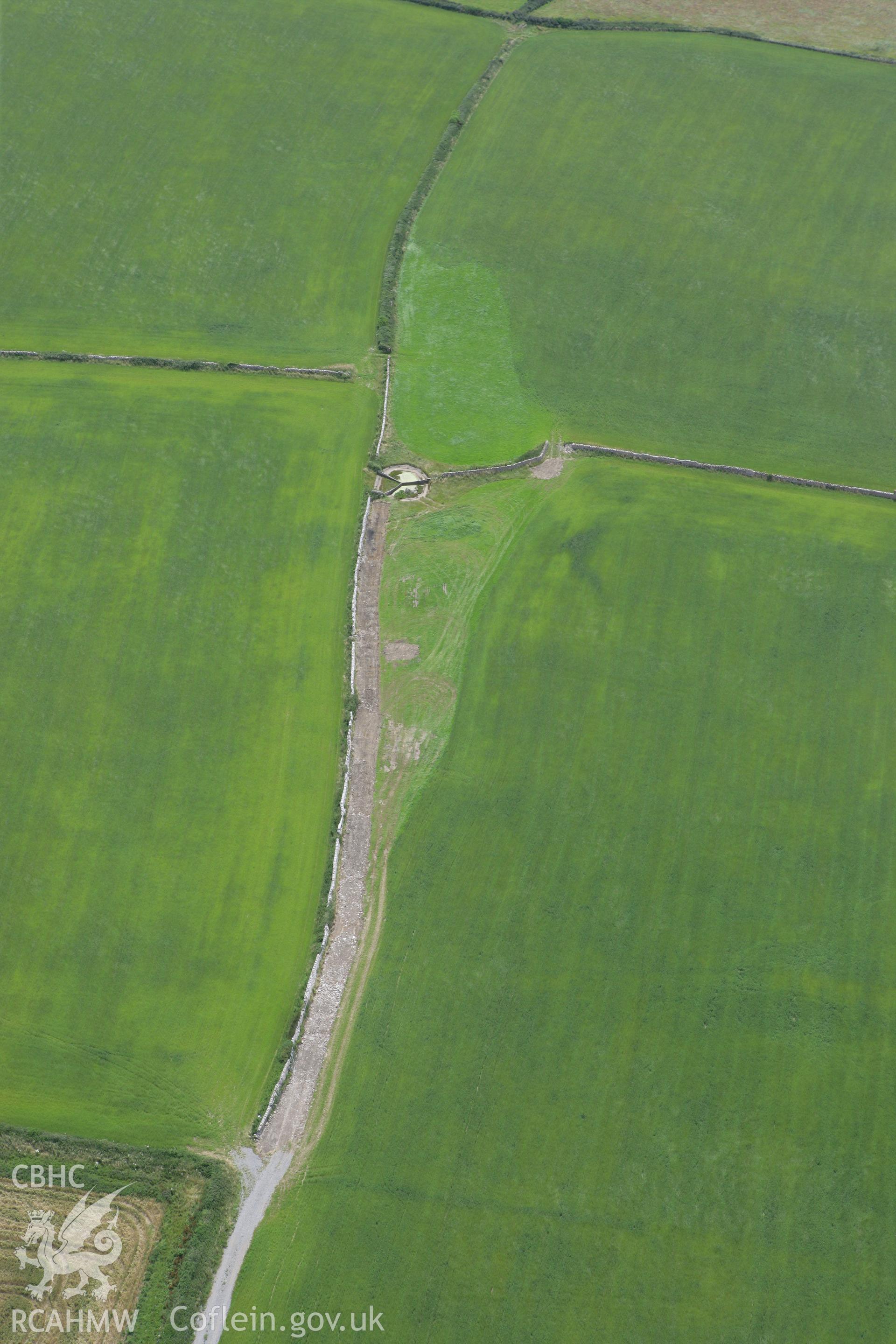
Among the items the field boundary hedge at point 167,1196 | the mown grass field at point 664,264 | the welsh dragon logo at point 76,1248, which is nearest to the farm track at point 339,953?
the field boundary hedge at point 167,1196

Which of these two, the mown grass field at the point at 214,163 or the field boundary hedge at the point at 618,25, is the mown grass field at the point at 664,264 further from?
the mown grass field at the point at 214,163

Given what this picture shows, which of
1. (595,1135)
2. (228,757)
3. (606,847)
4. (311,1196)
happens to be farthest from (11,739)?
(595,1135)

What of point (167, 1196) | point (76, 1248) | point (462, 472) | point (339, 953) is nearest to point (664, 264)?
point (462, 472)

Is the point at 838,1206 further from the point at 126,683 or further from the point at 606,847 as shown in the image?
the point at 126,683

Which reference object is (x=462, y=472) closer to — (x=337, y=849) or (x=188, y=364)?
(x=188, y=364)

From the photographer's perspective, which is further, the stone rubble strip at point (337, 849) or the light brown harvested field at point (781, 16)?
the light brown harvested field at point (781, 16)

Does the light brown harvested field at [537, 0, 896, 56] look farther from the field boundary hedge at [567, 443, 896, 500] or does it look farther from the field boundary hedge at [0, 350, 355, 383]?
the field boundary hedge at [567, 443, 896, 500]

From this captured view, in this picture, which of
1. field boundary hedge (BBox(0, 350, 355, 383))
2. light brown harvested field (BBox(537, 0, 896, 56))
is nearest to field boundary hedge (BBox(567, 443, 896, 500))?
field boundary hedge (BBox(0, 350, 355, 383))
